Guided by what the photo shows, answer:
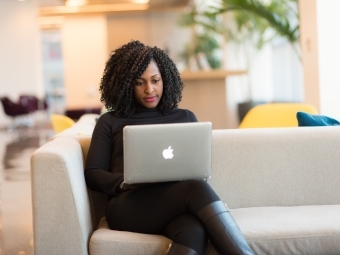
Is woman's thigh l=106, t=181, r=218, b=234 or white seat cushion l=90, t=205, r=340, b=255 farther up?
woman's thigh l=106, t=181, r=218, b=234

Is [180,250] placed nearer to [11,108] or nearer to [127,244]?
[127,244]

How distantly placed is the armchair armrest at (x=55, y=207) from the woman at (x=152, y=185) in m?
0.21

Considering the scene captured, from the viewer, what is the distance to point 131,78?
3.23 m

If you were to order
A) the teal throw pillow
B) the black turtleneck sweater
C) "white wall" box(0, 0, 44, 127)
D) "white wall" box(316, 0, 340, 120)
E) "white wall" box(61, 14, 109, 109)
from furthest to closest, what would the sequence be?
"white wall" box(61, 14, 109, 109) < "white wall" box(0, 0, 44, 127) < "white wall" box(316, 0, 340, 120) < the teal throw pillow < the black turtleneck sweater

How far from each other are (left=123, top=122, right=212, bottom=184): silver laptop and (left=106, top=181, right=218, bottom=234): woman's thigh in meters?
0.09

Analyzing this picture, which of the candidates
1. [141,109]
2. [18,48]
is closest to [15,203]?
[141,109]

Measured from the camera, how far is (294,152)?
132 inches

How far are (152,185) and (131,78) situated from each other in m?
0.64

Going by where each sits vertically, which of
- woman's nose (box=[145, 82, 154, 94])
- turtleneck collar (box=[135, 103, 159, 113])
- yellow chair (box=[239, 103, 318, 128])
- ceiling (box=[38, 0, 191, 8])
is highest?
ceiling (box=[38, 0, 191, 8])

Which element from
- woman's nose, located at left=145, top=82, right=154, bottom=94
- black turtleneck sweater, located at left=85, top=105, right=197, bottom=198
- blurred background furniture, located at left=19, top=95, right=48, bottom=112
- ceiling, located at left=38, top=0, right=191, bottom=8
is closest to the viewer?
black turtleneck sweater, located at left=85, top=105, right=197, bottom=198

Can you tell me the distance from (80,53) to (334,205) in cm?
1834

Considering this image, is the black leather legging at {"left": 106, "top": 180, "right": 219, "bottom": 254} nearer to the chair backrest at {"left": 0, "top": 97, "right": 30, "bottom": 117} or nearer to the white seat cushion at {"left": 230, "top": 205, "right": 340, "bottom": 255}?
the white seat cushion at {"left": 230, "top": 205, "right": 340, "bottom": 255}

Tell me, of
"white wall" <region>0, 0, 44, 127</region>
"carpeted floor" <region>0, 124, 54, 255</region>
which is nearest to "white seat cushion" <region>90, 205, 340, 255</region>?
"carpeted floor" <region>0, 124, 54, 255</region>

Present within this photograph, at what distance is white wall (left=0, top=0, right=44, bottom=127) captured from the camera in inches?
758
